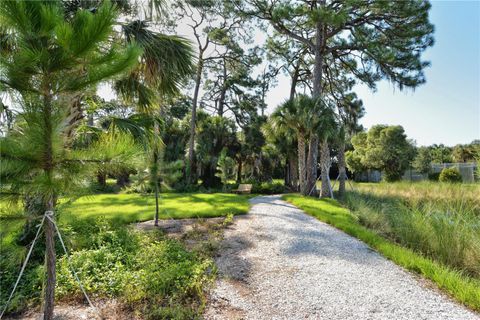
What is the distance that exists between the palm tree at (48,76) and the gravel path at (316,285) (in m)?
2.03

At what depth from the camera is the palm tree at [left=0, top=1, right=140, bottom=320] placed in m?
1.72

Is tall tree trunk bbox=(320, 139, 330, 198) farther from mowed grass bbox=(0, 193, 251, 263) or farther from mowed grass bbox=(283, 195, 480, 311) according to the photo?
mowed grass bbox=(283, 195, 480, 311)

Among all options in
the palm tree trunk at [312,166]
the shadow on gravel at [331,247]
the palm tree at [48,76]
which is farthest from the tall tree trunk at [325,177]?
the palm tree at [48,76]

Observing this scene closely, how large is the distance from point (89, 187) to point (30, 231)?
3250 millimetres

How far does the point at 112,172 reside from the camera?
2.08 meters

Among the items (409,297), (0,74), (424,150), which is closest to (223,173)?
(409,297)

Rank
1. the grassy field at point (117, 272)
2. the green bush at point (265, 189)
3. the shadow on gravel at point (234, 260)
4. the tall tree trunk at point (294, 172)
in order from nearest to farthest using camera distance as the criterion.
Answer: the grassy field at point (117, 272) < the shadow on gravel at point (234, 260) < the green bush at point (265, 189) < the tall tree trunk at point (294, 172)

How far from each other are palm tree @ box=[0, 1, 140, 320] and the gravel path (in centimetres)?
203

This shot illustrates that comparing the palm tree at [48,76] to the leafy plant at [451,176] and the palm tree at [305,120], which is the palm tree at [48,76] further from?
the leafy plant at [451,176]

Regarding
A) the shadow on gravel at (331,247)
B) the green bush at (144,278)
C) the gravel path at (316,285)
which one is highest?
the green bush at (144,278)

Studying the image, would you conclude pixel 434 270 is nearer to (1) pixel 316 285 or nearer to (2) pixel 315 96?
(1) pixel 316 285

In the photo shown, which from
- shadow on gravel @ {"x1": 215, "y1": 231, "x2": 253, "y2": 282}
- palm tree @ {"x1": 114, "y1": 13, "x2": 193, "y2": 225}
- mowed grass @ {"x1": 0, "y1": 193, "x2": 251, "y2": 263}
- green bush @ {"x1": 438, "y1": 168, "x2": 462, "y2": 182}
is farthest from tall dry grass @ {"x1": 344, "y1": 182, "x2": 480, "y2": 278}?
green bush @ {"x1": 438, "y1": 168, "x2": 462, "y2": 182}

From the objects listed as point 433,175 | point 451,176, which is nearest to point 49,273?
point 451,176

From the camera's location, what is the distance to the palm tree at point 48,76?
5.65 feet
